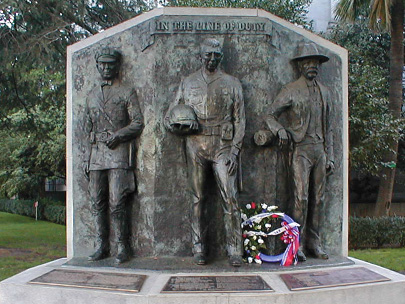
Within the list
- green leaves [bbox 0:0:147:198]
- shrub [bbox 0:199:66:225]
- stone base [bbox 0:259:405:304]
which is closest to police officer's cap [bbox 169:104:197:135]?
stone base [bbox 0:259:405:304]

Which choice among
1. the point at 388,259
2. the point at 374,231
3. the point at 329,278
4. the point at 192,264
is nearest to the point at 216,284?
the point at 192,264

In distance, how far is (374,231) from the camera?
13.9m

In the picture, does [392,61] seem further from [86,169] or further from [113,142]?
[86,169]

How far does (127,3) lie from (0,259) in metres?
7.96

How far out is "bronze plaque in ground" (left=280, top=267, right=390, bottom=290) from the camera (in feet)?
16.2

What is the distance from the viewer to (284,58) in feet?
20.8

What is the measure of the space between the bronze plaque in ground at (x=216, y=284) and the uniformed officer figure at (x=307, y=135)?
119cm

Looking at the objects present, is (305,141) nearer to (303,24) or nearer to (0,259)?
(0,259)

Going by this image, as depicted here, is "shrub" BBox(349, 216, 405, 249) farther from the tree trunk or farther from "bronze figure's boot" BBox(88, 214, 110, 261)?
"bronze figure's boot" BBox(88, 214, 110, 261)

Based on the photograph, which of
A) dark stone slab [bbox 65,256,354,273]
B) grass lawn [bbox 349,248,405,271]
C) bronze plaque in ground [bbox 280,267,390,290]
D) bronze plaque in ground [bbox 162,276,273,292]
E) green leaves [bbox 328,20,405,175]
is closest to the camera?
bronze plaque in ground [bbox 162,276,273,292]

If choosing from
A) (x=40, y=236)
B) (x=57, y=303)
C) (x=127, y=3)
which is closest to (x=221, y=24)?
(x=57, y=303)

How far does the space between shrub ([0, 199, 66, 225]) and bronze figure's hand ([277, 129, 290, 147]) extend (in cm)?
1939

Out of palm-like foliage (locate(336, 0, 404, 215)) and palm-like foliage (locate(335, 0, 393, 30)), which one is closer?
palm-like foliage (locate(335, 0, 393, 30))

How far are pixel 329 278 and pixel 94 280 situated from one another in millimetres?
2626
